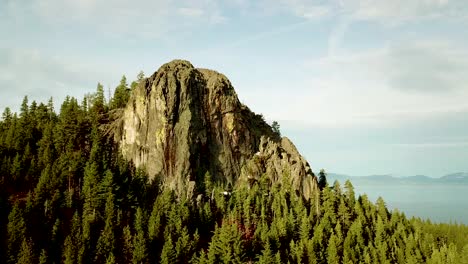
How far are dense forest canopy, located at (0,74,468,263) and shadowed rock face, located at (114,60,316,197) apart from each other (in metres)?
5.10

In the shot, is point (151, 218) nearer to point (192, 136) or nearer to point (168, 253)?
point (168, 253)

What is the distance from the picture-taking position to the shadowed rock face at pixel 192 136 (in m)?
116

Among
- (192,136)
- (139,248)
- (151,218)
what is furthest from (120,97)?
(139,248)

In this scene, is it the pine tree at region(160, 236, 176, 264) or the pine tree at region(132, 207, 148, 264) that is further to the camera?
the pine tree at region(160, 236, 176, 264)

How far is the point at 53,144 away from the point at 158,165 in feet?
102

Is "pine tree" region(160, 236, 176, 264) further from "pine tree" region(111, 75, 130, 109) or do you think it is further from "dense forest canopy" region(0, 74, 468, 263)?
"pine tree" region(111, 75, 130, 109)

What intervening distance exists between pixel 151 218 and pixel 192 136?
124 feet

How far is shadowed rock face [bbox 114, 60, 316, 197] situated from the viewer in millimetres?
116188

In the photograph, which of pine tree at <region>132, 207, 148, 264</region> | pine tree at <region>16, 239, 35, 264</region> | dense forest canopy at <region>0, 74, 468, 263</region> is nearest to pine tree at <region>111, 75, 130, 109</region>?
dense forest canopy at <region>0, 74, 468, 263</region>

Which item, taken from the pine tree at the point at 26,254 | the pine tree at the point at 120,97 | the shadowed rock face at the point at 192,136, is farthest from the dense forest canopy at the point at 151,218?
the pine tree at the point at 120,97

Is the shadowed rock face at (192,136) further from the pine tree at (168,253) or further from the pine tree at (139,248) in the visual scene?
the pine tree at (168,253)

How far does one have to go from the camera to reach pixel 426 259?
310 ft

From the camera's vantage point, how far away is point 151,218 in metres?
86.4

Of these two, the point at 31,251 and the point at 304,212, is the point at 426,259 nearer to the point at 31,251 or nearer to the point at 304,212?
the point at 304,212
